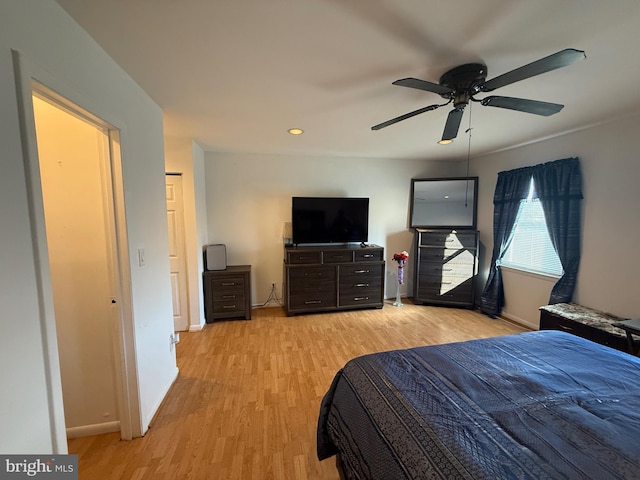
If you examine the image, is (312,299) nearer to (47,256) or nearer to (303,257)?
(303,257)

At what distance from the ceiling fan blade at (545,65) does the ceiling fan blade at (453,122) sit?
247 mm

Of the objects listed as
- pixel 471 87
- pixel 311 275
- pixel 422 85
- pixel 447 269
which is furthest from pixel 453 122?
pixel 447 269

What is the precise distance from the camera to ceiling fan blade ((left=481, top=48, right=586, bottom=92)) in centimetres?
113

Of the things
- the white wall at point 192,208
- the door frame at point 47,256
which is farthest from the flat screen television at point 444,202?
the door frame at point 47,256

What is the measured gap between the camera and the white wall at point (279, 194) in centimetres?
393

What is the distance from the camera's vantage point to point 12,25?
0.90m

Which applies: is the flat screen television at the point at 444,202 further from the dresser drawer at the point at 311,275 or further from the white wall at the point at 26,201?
the white wall at the point at 26,201

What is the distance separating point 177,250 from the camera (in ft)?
10.5

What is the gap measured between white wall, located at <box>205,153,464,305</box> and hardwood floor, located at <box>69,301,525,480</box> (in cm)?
90

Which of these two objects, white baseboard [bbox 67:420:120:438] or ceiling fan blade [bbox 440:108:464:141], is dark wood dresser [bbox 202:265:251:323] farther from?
ceiling fan blade [bbox 440:108:464:141]

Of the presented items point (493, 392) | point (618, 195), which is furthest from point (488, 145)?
point (493, 392)

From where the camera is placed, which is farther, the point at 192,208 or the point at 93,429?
the point at 192,208

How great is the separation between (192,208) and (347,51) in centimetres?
252

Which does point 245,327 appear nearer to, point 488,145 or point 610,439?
point 610,439
